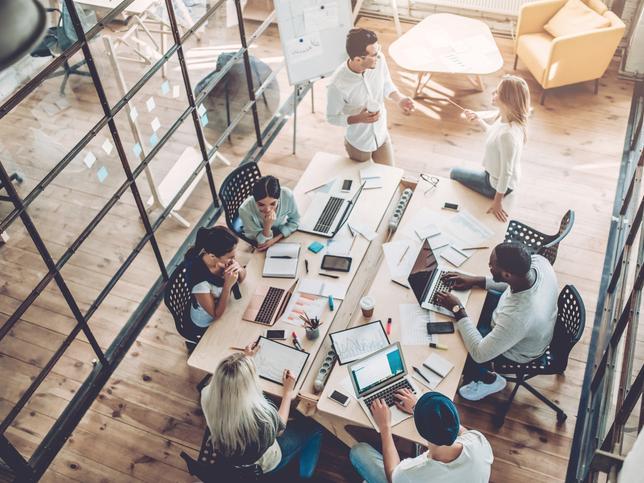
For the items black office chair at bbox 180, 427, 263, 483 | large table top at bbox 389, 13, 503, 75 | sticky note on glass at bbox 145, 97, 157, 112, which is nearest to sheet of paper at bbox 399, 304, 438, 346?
black office chair at bbox 180, 427, 263, 483

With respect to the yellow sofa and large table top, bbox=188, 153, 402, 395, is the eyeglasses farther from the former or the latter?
the yellow sofa

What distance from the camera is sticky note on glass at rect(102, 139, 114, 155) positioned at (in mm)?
3950

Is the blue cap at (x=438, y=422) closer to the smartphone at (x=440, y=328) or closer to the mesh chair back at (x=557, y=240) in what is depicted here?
the smartphone at (x=440, y=328)

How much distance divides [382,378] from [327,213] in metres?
1.33

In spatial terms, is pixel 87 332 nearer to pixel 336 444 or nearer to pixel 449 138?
pixel 336 444

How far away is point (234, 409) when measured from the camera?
286 centimetres

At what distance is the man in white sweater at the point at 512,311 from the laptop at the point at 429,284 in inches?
2.0

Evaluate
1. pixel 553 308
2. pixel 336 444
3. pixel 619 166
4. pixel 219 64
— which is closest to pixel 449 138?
pixel 619 166

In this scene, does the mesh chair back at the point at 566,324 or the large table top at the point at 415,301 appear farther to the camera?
the mesh chair back at the point at 566,324

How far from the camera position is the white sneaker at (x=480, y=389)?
13.4 ft

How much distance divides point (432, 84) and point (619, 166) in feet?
7.05

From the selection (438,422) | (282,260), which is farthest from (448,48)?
(438,422)

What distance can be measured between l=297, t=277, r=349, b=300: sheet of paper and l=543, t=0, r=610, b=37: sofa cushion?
406cm

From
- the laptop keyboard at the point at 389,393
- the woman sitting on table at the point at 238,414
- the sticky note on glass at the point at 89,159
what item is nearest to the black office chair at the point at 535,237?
the laptop keyboard at the point at 389,393
